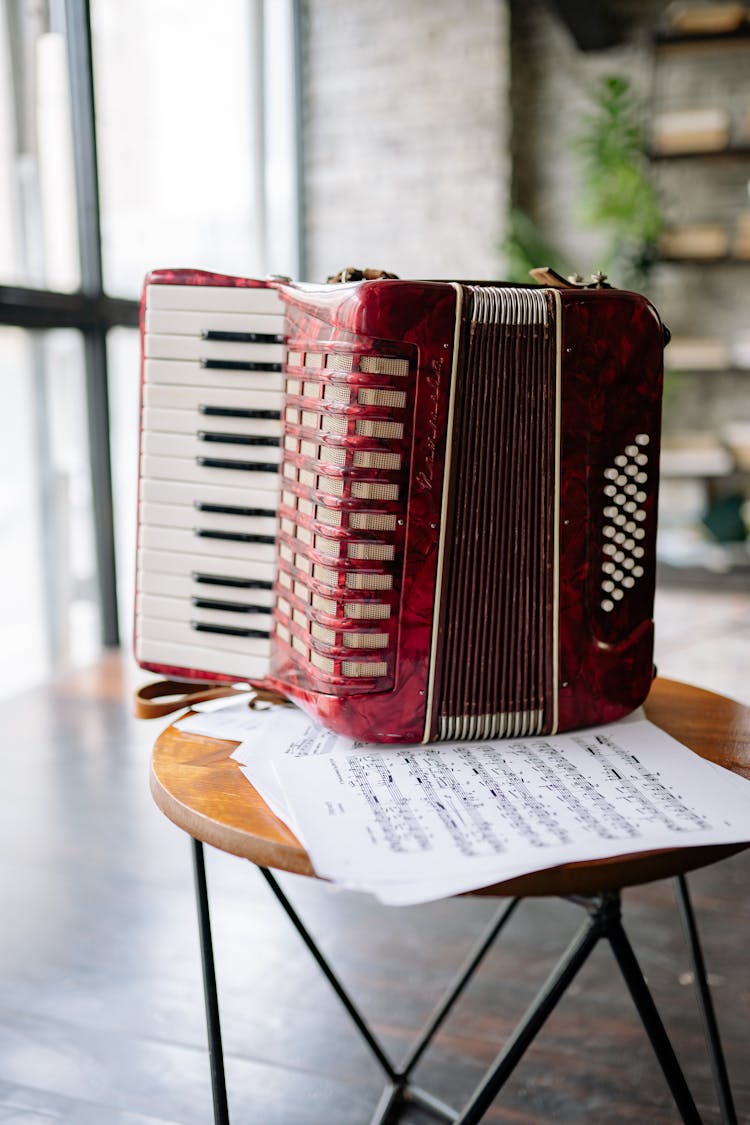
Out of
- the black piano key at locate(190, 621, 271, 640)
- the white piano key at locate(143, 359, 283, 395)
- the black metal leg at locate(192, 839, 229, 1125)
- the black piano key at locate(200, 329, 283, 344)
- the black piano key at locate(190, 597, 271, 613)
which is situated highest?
the black piano key at locate(200, 329, 283, 344)

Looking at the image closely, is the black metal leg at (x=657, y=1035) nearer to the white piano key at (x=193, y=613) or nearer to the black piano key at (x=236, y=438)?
the white piano key at (x=193, y=613)

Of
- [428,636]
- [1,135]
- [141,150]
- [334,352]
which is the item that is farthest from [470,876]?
[141,150]

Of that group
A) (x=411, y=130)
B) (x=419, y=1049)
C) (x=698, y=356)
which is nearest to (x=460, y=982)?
(x=419, y=1049)

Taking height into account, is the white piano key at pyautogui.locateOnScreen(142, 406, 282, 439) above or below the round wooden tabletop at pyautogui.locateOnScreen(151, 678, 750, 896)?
above

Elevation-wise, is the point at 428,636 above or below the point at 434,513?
below

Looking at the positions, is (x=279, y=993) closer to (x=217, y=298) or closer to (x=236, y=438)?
(x=236, y=438)

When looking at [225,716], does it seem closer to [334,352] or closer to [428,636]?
[428,636]

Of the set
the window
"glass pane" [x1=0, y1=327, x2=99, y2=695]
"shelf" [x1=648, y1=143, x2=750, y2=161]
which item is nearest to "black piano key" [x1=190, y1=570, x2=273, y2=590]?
the window

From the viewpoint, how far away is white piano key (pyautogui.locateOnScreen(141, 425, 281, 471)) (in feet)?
3.82

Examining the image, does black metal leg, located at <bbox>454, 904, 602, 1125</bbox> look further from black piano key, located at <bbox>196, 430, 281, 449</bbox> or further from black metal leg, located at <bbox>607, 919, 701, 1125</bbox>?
black piano key, located at <bbox>196, 430, 281, 449</bbox>

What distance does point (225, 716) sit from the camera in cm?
111

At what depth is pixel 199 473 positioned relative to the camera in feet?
3.95

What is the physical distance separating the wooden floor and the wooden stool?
0.34 meters

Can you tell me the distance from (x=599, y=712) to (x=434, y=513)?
0.30m
